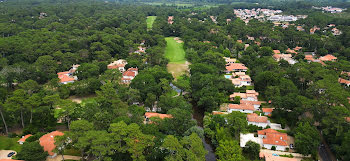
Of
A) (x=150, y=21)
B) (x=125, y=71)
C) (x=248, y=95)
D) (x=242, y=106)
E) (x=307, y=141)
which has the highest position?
(x=150, y=21)

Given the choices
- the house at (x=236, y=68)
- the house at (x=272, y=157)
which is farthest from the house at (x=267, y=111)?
the house at (x=236, y=68)

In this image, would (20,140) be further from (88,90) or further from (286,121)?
(286,121)

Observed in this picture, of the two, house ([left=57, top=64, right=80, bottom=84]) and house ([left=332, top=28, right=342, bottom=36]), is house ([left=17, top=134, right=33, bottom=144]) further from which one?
house ([left=332, top=28, right=342, bottom=36])

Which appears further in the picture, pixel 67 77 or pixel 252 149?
pixel 67 77

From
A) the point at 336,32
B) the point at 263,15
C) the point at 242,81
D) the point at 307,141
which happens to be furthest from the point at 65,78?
the point at 263,15

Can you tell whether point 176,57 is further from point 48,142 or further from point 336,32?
point 336,32

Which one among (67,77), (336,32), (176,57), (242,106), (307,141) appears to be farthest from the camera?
(336,32)

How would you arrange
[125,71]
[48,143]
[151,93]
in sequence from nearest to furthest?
[48,143], [151,93], [125,71]
